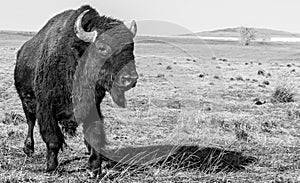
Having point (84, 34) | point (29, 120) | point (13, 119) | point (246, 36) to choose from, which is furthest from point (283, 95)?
point (246, 36)

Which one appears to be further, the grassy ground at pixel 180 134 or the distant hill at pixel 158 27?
the distant hill at pixel 158 27

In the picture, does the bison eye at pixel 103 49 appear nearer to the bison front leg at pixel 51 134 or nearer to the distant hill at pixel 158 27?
the distant hill at pixel 158 27

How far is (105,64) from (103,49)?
235mm

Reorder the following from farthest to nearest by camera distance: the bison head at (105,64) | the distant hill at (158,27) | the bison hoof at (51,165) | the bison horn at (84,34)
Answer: the distant hill at (158,27), the bison hoof at (51,165), the bison horn at (84,34), the bison head at (105,64)

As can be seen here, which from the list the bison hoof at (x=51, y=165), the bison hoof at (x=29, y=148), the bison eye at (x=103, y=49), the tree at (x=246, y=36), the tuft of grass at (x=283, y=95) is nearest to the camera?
the bison eye at (x=103, y=49)

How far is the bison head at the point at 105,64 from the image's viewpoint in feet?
20.5

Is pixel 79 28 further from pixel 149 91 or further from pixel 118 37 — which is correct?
pixel 149 91

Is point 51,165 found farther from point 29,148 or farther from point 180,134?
point 180,134

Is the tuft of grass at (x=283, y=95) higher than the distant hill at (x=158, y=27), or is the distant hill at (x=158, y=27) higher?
the distant hill at (x=158, y=27)

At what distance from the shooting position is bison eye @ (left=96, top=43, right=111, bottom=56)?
21.3ft

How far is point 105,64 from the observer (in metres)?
6.50

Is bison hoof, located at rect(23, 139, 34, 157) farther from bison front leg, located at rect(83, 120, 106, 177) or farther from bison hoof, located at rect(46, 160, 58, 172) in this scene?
bison front leg, located at rect(83, 120, 106, 177)

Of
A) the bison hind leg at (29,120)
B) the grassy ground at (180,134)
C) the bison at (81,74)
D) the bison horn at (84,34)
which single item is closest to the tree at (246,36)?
the grassy ground at (180,134)

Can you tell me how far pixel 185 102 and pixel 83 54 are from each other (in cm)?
984
